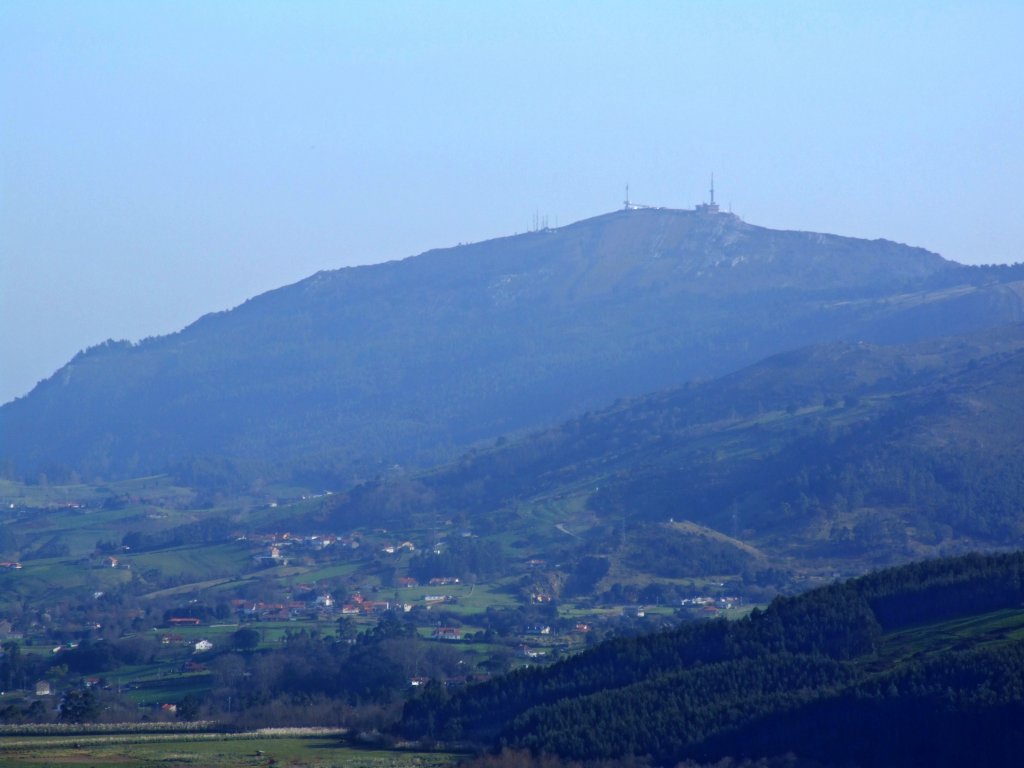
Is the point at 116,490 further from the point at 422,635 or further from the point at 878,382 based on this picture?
the point at 422,635

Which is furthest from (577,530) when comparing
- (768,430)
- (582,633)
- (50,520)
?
(50,520)

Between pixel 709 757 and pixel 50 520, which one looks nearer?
pixel 709 757

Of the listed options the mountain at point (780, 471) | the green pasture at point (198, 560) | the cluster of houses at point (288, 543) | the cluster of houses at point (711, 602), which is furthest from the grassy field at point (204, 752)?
the cluster of houses at point (288, 543)

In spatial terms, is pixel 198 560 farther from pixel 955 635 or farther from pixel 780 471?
pixel 955 635

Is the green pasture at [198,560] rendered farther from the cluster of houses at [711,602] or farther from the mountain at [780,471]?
the cluster of houses at [711,602]

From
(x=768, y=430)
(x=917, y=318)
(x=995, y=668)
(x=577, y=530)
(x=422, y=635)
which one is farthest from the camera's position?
(x=917, y=318)

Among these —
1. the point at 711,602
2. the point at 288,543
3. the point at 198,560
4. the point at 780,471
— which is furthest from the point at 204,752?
the point at 288,543

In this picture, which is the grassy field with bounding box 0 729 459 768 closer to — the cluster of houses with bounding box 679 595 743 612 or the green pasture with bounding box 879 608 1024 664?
the green pasture with bounding box 879 608 1024 664

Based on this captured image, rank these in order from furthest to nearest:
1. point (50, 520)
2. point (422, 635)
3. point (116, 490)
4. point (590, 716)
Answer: point (116, 490) < point (50, 520) < point (422, 635) < point (590, 716)
